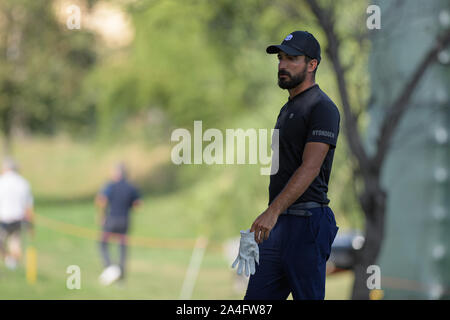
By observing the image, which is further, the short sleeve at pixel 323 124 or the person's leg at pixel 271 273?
the person's leg at pixel 271 273

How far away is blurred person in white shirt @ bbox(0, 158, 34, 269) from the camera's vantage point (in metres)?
12.2

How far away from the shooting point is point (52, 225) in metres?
24.6

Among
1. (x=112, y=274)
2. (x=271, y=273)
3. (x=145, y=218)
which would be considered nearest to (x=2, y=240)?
(x=112, y=274)

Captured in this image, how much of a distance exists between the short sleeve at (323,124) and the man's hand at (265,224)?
43 centimetres

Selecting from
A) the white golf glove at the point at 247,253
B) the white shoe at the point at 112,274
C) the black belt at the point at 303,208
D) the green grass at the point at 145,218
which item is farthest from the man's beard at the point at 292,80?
the white shoe at the point at 112,274

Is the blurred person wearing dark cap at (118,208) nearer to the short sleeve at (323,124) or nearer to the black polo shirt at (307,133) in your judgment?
the black polo shirt at (307,133)

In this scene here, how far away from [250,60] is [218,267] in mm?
5972

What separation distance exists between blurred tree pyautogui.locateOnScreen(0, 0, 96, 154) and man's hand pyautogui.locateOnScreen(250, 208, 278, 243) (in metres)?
32.0

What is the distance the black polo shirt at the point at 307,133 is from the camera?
3729 millimetres

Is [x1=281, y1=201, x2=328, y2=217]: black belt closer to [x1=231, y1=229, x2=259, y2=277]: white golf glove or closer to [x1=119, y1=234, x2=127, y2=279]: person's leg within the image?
[x1=231, y1=229, x2=259, y2=277]: white golf glove

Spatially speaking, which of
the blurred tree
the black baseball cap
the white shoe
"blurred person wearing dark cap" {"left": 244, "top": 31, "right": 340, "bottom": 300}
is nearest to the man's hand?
"blurred person wearing dark cap" {"left": 244, "top": 31, "right": 340, "bottom": 300}

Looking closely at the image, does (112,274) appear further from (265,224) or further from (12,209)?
(265,224)

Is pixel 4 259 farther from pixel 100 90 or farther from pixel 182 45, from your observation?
pixel 100 90
